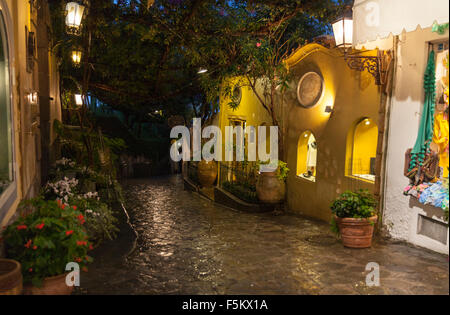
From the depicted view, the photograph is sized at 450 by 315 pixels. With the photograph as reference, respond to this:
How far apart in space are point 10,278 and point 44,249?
60 centimetres

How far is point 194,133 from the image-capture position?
58.7 feet

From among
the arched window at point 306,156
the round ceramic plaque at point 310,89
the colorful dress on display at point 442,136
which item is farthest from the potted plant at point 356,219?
the arched window at point 306,156

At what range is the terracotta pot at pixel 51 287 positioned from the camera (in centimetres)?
430

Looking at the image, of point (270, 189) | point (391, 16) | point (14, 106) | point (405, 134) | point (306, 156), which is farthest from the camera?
point (306, 156)

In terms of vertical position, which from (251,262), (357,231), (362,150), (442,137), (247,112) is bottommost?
(251,262)

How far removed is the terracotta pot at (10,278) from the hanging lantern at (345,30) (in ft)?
21.5

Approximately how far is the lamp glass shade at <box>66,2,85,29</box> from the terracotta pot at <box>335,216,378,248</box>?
6481 millimetres

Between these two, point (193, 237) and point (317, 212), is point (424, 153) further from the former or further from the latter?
point (193, 237)

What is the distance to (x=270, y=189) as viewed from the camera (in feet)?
36.0

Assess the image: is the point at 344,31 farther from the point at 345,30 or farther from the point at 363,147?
the point at 363,147

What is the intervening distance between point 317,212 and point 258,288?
5.00 meters

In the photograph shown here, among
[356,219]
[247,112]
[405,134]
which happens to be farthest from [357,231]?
[247,112]

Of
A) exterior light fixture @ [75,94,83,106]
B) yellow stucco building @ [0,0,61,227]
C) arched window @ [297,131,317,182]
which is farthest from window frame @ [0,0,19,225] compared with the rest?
exterior light fixture @ [75,94,83,106]
